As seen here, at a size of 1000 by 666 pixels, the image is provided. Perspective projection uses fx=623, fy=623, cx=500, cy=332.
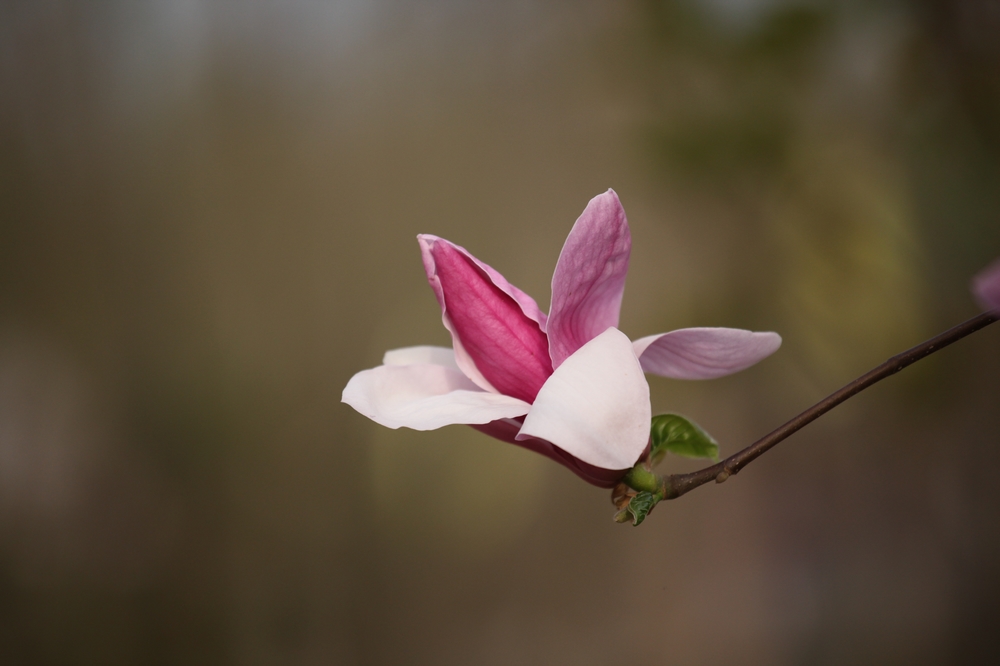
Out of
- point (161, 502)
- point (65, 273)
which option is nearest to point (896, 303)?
point (161, 502)

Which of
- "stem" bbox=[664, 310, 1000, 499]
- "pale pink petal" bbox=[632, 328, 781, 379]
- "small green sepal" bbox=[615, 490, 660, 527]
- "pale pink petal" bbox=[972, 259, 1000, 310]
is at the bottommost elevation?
"small green sepal" bbox=[615, 490, 660, 527]

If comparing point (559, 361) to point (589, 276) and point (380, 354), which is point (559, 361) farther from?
point (380, 354)

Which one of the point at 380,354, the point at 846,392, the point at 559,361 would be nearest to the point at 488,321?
the point at 559,361

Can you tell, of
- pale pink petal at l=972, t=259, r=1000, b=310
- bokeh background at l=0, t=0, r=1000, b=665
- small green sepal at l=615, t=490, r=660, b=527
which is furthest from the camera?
bokeh background at l=0, t=0, r=1000, b=665

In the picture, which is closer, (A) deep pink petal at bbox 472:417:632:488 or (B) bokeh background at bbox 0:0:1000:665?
(A) deep pink petal at bbox 472:417:632:488

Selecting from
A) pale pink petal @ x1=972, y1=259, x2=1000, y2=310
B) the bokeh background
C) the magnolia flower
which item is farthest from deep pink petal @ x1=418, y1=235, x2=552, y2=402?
the bokeh background

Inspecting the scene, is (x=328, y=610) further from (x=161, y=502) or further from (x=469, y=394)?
(x=469, y=394)

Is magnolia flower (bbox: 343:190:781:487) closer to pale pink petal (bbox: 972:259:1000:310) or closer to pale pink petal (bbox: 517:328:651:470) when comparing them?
pale pink petal (bbox: 517:328:651:470)

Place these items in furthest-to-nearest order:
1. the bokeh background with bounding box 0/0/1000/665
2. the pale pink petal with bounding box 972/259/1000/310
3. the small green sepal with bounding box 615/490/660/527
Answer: the bokeh background with bounding box 0/0/1000/665
the small green sepal with bounding box 615/490/660/527
the pale pink petal with bounding box 972/259/1000/310
